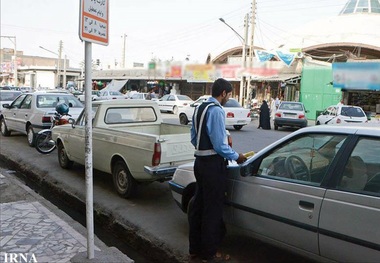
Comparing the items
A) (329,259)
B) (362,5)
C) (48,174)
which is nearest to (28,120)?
(48,174)

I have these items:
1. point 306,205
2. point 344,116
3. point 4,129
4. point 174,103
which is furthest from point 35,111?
point 174,103

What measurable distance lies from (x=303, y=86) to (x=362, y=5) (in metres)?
19.1

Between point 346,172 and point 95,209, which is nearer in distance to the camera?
point 346,172

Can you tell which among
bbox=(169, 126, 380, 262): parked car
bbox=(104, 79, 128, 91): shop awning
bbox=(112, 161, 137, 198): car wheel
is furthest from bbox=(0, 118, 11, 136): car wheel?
bbox=(104, 79, 128, 91): shop awning

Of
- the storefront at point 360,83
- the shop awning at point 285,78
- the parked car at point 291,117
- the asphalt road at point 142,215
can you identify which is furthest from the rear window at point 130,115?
the shop awning at point 285,78

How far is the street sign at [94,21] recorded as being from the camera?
3.08m

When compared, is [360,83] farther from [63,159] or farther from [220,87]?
[220,87]

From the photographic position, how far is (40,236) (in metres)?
3.98

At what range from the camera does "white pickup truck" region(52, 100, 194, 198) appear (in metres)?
5.27

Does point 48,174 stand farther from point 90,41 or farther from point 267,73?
point 267,73

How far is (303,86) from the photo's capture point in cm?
2806

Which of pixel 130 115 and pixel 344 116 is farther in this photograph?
pixel 344 116

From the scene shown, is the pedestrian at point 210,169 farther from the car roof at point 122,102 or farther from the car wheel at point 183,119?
the car wheel at point 183,119

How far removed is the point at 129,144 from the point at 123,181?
736mm
